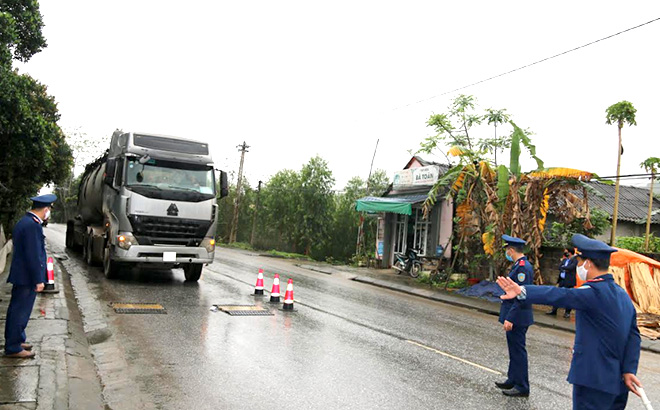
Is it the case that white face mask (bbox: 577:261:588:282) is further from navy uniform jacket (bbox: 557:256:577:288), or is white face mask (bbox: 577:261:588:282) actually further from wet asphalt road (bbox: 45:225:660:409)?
navy uniform jacket (bbox: 557:256:577:288)

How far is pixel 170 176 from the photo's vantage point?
13227 mm

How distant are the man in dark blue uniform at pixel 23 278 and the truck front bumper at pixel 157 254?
20.8 feet

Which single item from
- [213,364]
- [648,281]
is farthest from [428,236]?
[213,364]

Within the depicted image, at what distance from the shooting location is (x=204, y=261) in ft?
43.7

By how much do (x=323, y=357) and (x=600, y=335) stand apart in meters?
4.19

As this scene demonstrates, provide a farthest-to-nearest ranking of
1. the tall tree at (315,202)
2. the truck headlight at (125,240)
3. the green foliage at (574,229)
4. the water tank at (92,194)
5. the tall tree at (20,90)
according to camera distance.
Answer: the tall tree at (315,202) → the green foliage at (574,229) → the water tank at (92,194) → the truck headlight at (125,240) → the tall tree at (20,90)

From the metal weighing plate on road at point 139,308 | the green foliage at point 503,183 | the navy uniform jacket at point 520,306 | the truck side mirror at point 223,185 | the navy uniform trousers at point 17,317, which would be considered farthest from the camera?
the green foliage at point 503,183

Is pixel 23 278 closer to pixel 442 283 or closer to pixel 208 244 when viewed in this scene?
pixel 208 244

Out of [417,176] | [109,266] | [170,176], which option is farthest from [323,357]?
[417,176]

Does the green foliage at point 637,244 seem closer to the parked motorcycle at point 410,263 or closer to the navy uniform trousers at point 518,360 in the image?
the parked motorcycle at point 410,263

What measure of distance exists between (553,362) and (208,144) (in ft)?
33.3

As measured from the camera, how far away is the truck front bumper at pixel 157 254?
12422 millimetres

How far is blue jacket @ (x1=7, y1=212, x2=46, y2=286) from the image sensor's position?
6039 mm

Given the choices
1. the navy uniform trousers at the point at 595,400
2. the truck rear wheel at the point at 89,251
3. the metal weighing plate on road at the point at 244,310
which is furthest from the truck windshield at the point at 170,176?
the navy uniform trousers at the point at 595,400
